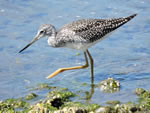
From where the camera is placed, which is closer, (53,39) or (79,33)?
(79,33)

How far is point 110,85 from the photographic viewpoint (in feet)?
29.0

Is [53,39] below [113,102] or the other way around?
the other way around

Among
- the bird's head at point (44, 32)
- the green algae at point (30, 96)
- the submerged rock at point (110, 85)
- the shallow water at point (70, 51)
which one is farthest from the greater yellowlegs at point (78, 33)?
the green algae at point (30, 96)

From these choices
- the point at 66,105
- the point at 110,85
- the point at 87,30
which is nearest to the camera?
the point at 66,105

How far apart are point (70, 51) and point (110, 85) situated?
117 inches

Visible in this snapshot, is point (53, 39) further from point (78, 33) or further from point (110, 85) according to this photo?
point (110, 85)

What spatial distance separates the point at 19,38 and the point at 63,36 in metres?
2.77

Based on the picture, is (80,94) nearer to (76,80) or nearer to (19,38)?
(76,80)

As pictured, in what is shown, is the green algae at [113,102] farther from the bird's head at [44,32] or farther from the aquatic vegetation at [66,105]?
the bird's head at [44,32]

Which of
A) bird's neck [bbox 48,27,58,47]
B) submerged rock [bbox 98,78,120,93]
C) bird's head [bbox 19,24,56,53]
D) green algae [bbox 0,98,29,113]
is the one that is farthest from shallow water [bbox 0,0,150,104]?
bird's head [bbox 19,24,56,53]

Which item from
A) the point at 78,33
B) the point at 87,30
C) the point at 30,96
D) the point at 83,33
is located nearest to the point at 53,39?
the point at 78,33

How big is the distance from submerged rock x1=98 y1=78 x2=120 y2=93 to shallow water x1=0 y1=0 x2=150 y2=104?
0.13m

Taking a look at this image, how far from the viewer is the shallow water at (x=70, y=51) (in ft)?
31.0

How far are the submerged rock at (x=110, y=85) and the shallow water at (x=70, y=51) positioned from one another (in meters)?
0.13
